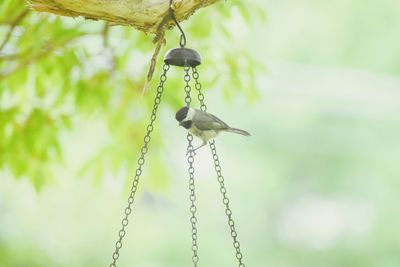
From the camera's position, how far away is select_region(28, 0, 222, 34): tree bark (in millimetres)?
1440

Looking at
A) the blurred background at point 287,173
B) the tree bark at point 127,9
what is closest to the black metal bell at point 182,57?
the tree bark at point 127,9

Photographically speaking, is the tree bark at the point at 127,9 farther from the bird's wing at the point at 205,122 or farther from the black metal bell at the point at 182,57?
the bird's wing at the point at 205,122

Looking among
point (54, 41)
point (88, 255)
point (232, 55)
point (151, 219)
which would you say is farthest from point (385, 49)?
point (54, 41)

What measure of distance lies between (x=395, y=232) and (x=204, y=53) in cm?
268

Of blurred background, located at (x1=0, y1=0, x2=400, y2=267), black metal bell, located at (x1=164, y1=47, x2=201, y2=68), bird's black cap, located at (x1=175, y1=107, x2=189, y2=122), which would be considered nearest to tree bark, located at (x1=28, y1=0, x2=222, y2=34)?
black metal bell, located at (x1=164, y1=47, x2=201, y2=68)

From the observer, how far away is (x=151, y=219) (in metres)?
4.55

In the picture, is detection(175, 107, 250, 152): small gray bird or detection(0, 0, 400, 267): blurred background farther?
detection(0, 0, 400, 267): blurred background

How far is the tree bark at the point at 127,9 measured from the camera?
1.44 metres

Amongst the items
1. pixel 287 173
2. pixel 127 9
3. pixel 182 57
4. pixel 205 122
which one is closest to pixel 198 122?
pixel 205 122

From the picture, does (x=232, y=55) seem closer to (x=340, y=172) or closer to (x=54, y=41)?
(x=54, y=41)

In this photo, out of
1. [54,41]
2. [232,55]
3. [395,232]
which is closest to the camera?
[54,41]

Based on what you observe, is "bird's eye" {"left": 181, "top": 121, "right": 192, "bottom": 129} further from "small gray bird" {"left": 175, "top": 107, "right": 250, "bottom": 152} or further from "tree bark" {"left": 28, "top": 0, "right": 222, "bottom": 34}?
"tree bark" {"left": 28, "top": 0, "right": 222, "bottom": 34}

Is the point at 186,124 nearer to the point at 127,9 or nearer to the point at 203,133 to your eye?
the point at 203,133

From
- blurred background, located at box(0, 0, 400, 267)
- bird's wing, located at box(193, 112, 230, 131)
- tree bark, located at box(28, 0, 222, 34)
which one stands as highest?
blurred background, located at box(0, 0, 400, 267)
